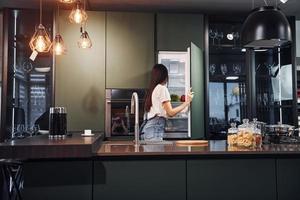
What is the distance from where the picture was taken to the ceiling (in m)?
3.59

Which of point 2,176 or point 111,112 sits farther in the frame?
point 111,112

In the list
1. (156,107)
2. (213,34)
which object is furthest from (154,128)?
(213,34)

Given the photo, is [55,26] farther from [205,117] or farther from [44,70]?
[205,117]

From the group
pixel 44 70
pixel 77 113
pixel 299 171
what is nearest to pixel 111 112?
pixel 77 113

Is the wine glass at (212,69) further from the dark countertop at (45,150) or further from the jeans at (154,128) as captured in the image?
the dark countertop at (45,150)

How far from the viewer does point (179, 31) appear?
12.1ft

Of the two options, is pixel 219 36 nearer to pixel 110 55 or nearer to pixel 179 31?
pixel 179 31

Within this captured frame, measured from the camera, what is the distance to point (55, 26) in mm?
3520

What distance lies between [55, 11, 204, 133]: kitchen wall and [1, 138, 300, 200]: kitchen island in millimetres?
1655

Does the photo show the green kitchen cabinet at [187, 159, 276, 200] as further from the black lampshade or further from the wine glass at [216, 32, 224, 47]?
the wine glass at [216, 32, 224, 47]

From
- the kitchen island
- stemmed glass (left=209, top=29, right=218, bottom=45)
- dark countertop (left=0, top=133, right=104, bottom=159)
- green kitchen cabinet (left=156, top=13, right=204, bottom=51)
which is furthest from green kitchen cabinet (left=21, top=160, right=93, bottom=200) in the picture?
stemmed glass (left=209, top=29, right=218, bottom=45)

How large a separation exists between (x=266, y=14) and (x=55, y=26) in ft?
7.48

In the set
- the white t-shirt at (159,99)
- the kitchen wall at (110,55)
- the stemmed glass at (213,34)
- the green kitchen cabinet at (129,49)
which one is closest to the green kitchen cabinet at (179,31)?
the kitchen wall at (110,55)

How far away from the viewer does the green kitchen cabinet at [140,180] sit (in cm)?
178
